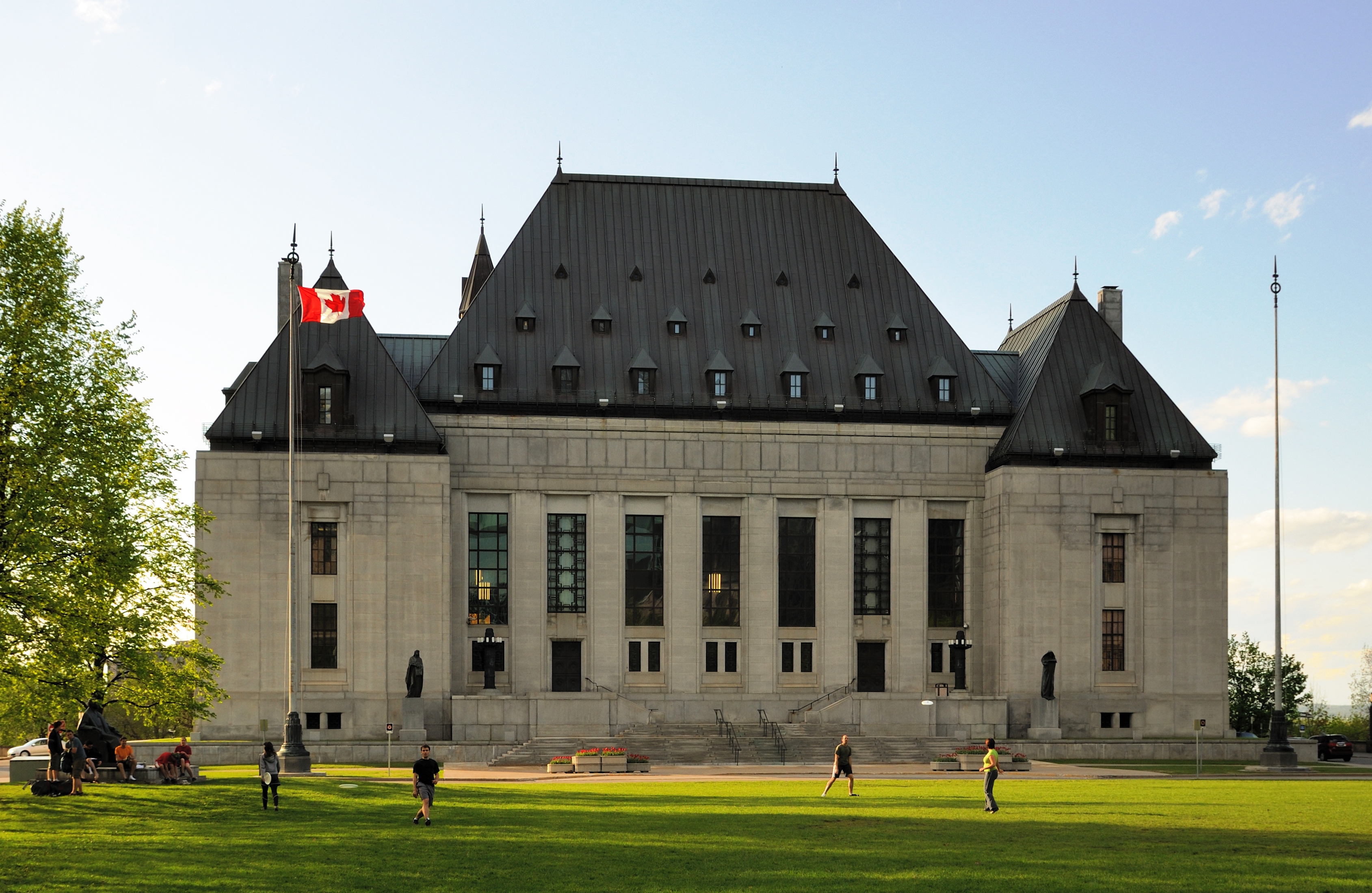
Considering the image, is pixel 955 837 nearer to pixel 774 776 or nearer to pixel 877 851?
pixel 877 851

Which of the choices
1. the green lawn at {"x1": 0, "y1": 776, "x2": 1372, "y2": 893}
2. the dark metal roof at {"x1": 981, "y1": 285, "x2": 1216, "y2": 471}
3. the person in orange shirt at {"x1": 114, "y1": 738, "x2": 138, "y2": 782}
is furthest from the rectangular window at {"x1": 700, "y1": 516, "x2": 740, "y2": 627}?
the person in orange shirt at {"x1": 114, "y1": 738, "x2": 138, "y2": 782}

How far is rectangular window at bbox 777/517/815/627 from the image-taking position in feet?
218

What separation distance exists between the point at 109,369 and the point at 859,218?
1768 inches

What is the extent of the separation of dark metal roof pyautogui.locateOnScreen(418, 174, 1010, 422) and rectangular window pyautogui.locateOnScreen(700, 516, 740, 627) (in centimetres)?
560

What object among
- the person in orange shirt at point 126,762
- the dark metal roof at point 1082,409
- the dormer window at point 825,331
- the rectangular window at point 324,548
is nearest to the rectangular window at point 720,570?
the dormer window at point 825,331

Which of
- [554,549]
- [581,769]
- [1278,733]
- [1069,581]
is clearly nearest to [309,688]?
[554,549]

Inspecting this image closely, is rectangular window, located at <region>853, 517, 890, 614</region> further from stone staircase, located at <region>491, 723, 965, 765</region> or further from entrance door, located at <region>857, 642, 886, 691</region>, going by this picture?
stone staircase, located at <region>491, 723, 965, 765</region>

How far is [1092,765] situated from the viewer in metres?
52.4

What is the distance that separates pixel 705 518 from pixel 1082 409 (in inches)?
743

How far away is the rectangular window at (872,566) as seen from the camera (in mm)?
66875

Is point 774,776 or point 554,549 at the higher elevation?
point 554,549

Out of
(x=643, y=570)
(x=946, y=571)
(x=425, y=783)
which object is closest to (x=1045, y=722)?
(x=946, y=571)

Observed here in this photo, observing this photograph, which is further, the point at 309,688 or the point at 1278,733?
the point at 309,688

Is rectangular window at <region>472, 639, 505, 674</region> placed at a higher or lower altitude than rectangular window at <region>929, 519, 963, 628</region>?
lower
